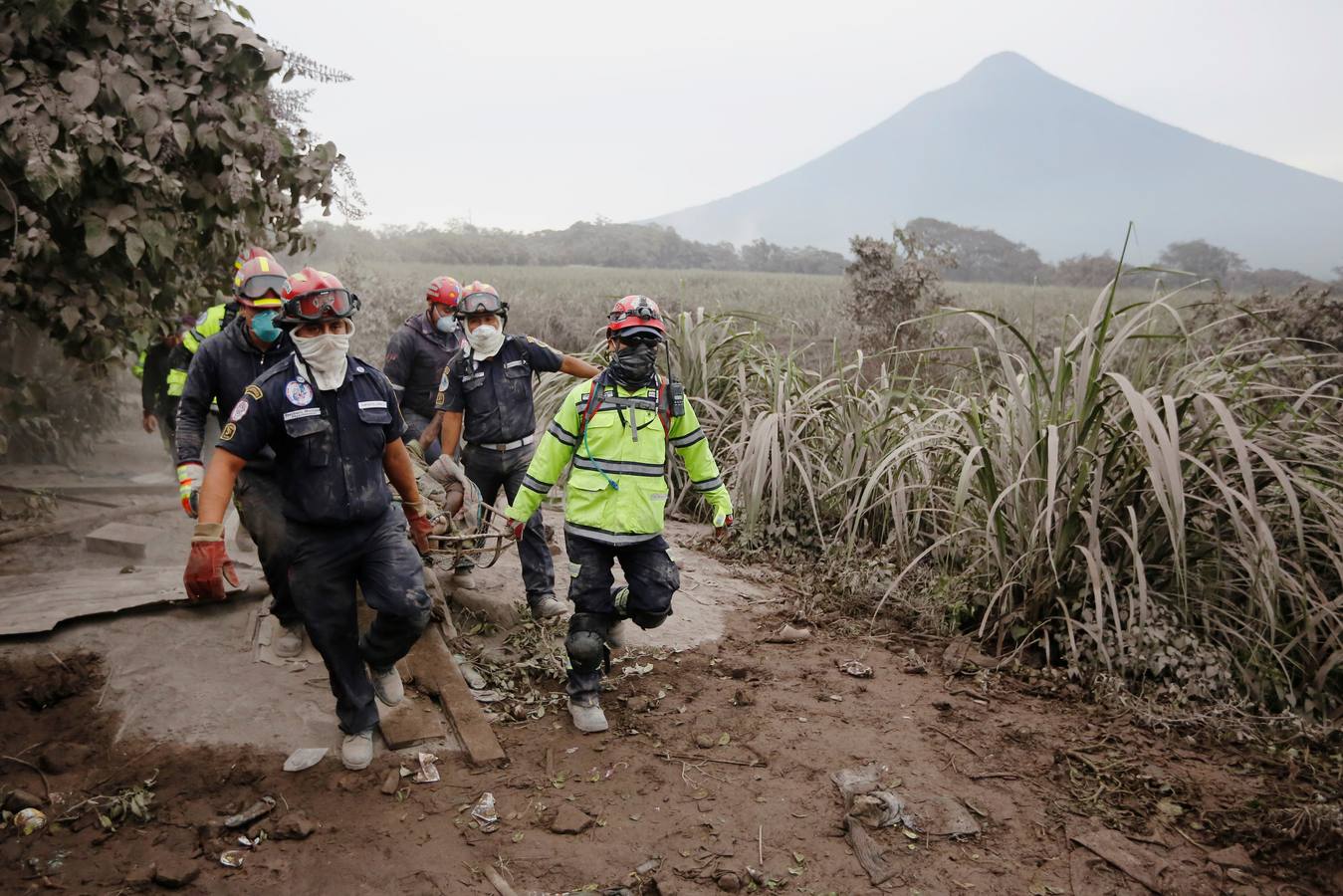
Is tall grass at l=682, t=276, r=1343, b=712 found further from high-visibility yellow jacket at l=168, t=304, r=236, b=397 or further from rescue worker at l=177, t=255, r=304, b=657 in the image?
high-visibility yellow jacket at l=168, t=304, r=236, b=397

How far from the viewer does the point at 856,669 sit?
4250 millimetres

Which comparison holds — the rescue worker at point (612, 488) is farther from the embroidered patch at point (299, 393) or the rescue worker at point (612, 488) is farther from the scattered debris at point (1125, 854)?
the scattered debris at point (1125, 854)

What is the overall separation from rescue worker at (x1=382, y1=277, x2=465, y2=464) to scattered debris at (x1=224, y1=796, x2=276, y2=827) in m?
2.53

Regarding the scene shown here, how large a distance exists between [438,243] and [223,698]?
27.4 m

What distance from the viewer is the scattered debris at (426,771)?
3324mm

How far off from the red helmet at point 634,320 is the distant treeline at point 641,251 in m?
21.8

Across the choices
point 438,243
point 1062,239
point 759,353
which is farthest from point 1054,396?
point 1062,239

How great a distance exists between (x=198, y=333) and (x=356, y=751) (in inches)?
149

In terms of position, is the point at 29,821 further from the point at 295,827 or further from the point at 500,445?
the point at 500,445

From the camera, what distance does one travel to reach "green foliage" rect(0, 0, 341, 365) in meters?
4.14

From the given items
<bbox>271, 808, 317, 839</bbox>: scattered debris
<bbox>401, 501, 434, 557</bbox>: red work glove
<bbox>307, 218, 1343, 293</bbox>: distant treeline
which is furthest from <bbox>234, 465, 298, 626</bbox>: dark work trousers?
<bbox>307, 218, 1343, 293</bbox>: distant treeline

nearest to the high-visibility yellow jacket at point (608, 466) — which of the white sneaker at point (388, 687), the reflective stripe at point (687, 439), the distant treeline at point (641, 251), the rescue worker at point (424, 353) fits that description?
the reflective stripe at point (687, 439)

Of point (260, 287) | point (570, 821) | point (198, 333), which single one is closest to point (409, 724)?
point (570, 821)

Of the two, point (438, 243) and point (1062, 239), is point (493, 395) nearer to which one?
point (438, 243)
